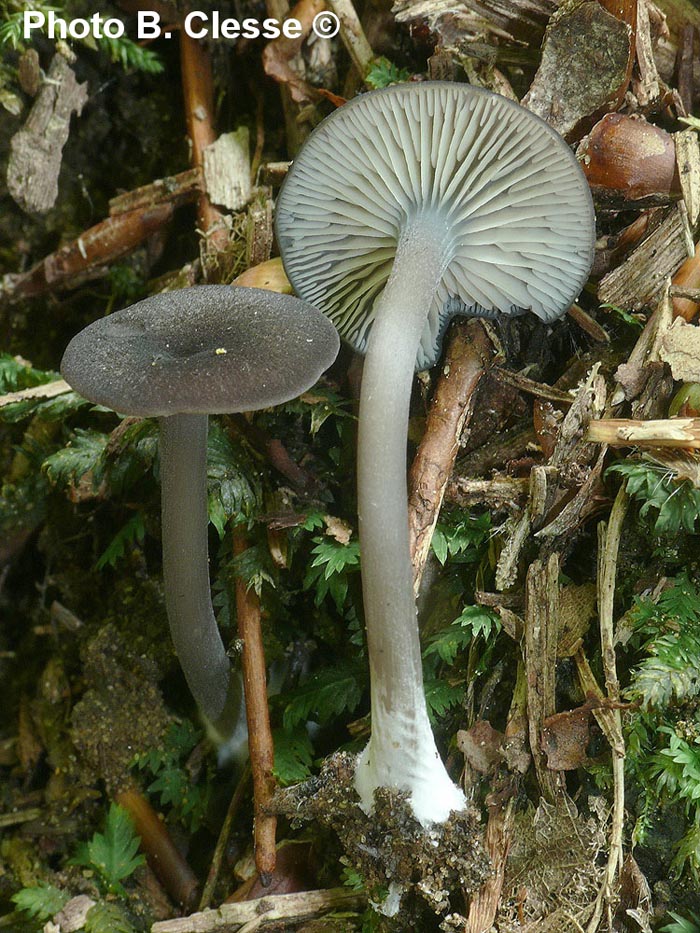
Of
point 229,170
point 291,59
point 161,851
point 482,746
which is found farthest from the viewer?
point 229,170

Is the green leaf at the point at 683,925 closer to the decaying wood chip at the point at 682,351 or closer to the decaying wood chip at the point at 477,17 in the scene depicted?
the decaying wood chip at the point at 682,351

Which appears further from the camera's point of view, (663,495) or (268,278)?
(268,278)

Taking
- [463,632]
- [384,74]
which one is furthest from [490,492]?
[384,74]

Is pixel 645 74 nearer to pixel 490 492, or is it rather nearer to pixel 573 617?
pixel 490 492

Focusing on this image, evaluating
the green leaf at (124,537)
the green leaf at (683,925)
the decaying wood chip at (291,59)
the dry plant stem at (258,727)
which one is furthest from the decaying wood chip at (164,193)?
the green leaf at (683,925)

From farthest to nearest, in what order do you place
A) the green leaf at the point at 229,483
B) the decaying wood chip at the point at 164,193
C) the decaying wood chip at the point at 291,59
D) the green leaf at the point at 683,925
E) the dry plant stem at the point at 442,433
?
the decaying wood chip at the point at 164,193, the decaying wood chip at the point at 291,59, the green leaf at the point at 229,483, the dry plant stem at the point at 442,433, the green leaf at the point at 683,925

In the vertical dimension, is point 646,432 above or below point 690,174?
below
